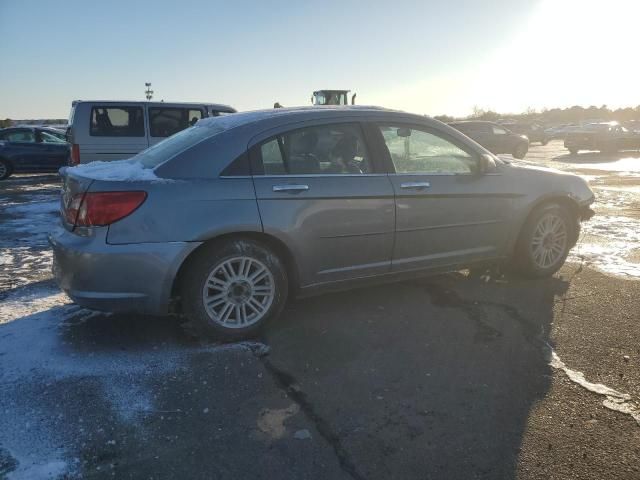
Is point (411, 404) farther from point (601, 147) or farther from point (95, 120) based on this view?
Result: point (601, 147)

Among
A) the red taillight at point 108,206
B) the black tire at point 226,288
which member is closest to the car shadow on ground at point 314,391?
the black tire at point 226,288

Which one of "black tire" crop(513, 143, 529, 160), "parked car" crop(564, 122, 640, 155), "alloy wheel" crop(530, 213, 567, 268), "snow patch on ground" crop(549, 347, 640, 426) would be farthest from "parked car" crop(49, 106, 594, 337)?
"parked car" crop(564, 122, 640, 155)

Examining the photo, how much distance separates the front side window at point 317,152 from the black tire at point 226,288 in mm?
606

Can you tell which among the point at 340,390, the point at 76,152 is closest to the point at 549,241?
the point at 340,390

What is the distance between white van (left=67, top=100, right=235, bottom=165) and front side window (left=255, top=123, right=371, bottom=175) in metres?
7.58

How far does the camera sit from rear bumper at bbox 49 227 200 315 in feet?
11.0

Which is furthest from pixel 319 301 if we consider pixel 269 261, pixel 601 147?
pixel 601 147

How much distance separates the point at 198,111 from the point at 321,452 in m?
9.82

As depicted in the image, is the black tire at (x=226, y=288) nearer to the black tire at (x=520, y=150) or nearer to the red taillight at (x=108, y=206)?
the red taillight at (x=108, y=206)

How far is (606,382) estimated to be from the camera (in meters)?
3.18

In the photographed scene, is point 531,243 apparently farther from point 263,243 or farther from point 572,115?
point 572,115

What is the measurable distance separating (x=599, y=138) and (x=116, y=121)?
21.5 metres

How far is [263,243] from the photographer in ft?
12.4

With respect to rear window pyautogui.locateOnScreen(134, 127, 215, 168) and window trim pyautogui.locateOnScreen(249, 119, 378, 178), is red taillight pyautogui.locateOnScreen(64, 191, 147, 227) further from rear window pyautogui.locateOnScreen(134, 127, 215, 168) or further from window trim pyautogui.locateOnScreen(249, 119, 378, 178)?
window trim pyautogui.locateOnScreen(249, 119, 378, 178)
